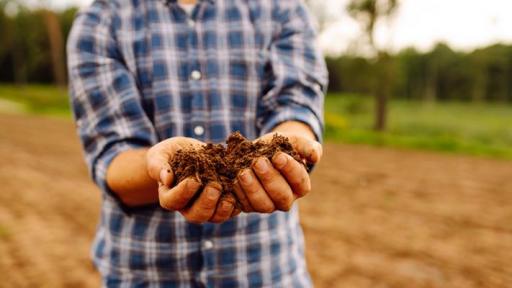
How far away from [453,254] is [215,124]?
14.2 feet

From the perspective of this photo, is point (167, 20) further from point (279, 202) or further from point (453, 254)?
point (453, 254)

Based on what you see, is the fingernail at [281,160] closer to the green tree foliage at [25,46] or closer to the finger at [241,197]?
the finger at [241,197]

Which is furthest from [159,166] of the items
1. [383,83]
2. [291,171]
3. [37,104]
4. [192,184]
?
[37,104]

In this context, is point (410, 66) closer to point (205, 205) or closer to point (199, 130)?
point (199, 130)

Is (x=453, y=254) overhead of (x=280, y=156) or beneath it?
beneath

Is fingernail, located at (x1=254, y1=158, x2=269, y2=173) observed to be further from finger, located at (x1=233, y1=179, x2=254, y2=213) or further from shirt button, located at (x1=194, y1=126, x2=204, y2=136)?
shirt button, located at (x1=194, y1=126, x2=204, y2=136)

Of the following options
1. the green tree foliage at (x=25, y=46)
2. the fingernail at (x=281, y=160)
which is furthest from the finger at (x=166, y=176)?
the green tree foliage at (x=25, y=46)

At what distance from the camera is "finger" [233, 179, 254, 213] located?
1.36 metres

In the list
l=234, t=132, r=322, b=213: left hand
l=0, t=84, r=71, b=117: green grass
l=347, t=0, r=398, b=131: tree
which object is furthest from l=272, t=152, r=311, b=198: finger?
l=0, t=84, r=71, b=117: green grass

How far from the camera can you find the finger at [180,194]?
4.30 feet

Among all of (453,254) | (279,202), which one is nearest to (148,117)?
(279,202)

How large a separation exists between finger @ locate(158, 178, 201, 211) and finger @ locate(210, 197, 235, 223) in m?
0.08

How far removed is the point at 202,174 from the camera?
1399 millimetres

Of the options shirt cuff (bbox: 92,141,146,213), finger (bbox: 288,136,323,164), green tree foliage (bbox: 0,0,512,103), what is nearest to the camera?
finger (bbox: 288,136,323,164)
